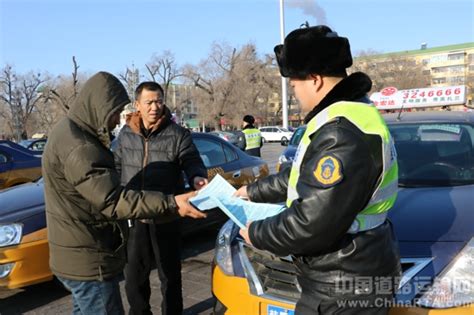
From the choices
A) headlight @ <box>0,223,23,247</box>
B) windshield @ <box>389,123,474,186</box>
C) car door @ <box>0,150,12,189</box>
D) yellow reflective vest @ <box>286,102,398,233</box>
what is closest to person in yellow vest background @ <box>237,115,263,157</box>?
car door @ <box>0,150,12,189</box>

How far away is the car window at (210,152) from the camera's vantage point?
5766 millimetres

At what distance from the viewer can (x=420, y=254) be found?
2275mm

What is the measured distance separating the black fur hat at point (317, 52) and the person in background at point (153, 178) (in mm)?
1713

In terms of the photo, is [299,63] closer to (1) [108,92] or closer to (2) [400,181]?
(1) [108,92]

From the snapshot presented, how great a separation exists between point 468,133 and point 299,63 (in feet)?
8.94

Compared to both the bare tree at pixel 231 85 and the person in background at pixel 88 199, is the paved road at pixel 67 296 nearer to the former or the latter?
the person in background at pixel 88 199

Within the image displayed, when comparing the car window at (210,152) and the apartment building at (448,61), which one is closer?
the car window at (210,152)

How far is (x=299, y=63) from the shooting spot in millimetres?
1713

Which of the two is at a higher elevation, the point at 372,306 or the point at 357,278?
the point at 357,278

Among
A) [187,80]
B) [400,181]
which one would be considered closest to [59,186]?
[400,181]

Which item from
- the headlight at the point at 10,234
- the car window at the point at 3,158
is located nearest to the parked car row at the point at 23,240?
the headlight at the point at 10,234

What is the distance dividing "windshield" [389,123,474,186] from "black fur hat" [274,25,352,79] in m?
2.00

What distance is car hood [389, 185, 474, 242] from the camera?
7.95ft

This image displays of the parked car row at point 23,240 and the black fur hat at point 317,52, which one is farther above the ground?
the black fur hat at point 317,52
